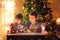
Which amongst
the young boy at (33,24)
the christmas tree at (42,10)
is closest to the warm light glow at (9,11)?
the young boy at (33,24)

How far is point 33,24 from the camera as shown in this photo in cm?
438

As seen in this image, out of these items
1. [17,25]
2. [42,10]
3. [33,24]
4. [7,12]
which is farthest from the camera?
[7,12]

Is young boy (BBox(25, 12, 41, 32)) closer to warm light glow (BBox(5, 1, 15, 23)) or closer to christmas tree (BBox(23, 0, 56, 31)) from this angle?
christmas tree (BBox(23, 0, 56, 31))

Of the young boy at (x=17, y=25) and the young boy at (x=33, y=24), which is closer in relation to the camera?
the young boy at (x=33, y=24)

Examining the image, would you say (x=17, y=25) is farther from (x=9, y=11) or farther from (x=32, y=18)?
(x=9, y=11)

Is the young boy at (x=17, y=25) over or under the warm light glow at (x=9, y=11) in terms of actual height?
under

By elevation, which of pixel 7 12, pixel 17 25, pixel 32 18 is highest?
pixel 7 12

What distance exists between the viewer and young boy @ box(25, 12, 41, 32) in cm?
421

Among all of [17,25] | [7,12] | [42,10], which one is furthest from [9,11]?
[42,10]

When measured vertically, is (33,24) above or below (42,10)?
below

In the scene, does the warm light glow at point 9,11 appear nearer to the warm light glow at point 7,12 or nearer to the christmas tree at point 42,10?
the warm light glow at point 7,12

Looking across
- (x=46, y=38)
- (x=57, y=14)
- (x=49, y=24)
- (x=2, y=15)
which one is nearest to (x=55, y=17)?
(x=57, y=14)

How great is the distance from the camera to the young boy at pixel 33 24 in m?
4.21

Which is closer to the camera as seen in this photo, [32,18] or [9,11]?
[32,18]
